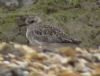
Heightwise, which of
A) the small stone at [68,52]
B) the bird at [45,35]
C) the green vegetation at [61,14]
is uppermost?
the small stone at [68,52]

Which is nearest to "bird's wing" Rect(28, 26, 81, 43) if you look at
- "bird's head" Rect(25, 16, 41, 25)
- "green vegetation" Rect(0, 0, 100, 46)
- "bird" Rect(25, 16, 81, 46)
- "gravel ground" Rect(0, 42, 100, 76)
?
"bird" Rect(25, 16, 81, 46)

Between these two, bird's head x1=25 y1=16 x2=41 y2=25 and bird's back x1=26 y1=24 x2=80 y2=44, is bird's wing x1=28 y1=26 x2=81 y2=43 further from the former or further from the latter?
bird's head x1=25 y1=16 x2=41 y2=25

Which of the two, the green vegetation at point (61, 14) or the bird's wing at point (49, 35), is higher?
the bird's wing at point (49, 35)

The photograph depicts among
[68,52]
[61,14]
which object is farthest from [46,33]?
[61,14]

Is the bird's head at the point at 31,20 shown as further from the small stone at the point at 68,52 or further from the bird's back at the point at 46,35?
the small stone at the point at 68,52

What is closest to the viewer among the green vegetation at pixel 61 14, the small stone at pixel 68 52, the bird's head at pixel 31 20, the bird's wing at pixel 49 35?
the small stone at pixel 68 52

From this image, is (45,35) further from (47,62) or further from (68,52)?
(47,62)

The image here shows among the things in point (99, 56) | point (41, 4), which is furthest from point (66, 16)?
point (99, 56)

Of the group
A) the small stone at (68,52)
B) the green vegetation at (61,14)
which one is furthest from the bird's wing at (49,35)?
the small stone at (68,52)
